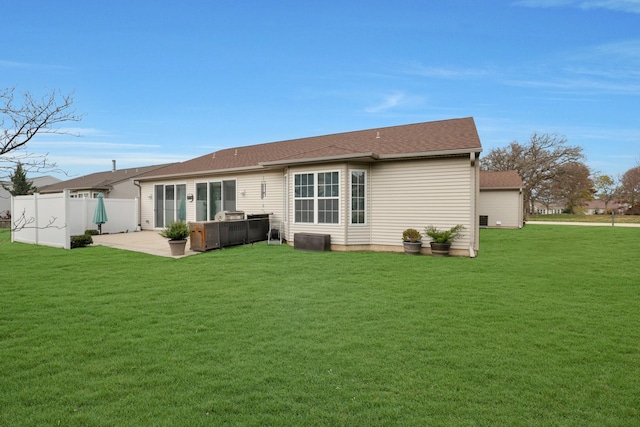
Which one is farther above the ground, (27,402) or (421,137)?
(421,137)

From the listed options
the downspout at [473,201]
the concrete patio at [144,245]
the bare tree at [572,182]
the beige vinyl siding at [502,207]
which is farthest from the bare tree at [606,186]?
the concrete patio at [144,245]

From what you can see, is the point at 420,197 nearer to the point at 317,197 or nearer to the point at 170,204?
the point at 317,197

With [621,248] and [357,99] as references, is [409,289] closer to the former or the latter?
[621,248]

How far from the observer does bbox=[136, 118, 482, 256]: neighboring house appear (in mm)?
9922

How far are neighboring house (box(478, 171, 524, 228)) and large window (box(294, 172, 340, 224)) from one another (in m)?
14.2

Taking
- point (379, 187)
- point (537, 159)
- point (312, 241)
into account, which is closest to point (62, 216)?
point (312, 241)

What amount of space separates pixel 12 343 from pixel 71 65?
5.88m

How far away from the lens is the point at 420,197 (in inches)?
410

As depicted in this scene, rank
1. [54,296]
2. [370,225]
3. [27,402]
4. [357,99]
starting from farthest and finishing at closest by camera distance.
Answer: [357,99]
[370,225]
[54,296]
[27,402]

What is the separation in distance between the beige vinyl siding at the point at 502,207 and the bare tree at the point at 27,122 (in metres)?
22.7

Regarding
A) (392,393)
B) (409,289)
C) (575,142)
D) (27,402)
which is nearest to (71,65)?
(27,402)

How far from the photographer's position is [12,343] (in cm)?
373

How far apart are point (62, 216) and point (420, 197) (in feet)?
38.1

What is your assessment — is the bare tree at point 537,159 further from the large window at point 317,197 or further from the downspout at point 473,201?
the large window at point 317,197
